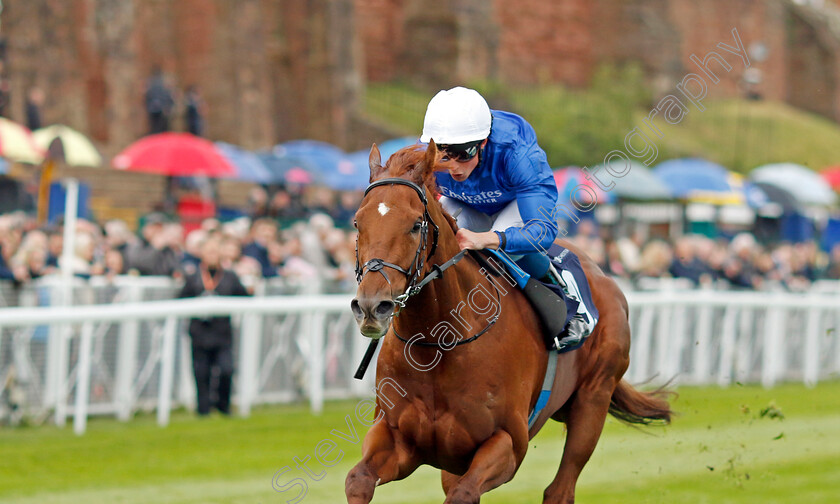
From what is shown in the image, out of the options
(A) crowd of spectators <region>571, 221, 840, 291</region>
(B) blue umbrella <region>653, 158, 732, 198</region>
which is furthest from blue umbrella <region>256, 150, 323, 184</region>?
(B) blue umbrella <region>653, 158, 732, 198</region>

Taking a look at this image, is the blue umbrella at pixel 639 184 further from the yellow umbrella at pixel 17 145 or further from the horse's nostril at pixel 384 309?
the horse's nostril at pixel 384 309

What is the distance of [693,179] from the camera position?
61.7ft

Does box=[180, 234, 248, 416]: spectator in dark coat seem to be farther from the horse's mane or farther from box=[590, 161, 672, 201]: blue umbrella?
box=[590, 161, 672, 201]: blue umbrella

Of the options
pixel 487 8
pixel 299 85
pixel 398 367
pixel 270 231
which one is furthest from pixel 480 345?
pixel 487 8

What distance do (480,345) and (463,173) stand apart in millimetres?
817

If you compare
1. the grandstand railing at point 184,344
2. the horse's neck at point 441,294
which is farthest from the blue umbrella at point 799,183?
the horse's neck at point 441,294

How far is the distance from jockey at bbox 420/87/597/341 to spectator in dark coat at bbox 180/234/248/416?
547 centimetres

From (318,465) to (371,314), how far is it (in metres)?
4.89

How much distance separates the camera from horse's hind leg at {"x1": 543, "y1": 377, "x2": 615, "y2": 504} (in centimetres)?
576

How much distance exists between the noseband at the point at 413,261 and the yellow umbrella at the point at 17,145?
10.7 m

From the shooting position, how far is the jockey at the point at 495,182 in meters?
5.06

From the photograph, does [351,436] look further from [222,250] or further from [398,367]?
[398,367]

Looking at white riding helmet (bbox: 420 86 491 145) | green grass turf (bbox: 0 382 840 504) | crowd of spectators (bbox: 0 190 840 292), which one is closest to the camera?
white riding helmet (bbox: 420 86 491 145)

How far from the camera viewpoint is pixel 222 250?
37.4 feet
